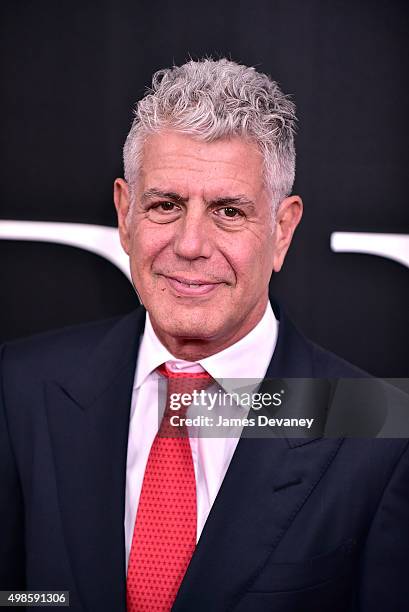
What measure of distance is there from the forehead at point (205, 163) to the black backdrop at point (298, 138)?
0.35m

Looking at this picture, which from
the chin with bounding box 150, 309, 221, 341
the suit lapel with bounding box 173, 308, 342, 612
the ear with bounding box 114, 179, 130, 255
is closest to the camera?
the suit lapel with bounding box 173, 308, 342, 612

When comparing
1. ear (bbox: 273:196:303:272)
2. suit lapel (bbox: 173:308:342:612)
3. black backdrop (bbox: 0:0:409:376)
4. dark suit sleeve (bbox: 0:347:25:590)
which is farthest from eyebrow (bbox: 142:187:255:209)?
dark suit sleeve (bbox: 0:347:25:590)

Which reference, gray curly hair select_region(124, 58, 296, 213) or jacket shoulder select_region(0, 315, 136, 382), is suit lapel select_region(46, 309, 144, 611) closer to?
jacket shoulder select_region(0, 315, 136, 382)

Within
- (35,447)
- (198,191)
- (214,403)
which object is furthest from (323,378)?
A: (35,447)

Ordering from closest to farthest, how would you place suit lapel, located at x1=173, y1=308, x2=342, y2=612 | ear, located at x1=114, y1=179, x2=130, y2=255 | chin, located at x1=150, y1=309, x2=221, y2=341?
suit lapel, located at x1=173, y1=308, x2=342, y2=612 → chin, located at x1=150, y1=309, x2=221, y2=341 → ear, located at x1=114, y1=179, x2=130, y2=255

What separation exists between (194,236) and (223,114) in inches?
10.2

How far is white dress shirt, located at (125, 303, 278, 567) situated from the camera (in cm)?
171

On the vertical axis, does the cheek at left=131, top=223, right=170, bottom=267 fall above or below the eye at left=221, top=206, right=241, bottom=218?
below

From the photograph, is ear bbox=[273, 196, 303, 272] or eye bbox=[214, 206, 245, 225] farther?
ear bbox=[273, 196, 303, 272]

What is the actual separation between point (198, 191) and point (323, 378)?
0.52m

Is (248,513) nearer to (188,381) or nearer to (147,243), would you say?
(188,381)

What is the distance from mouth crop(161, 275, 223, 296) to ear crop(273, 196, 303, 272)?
196 millimetres

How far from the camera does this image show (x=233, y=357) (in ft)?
5.88

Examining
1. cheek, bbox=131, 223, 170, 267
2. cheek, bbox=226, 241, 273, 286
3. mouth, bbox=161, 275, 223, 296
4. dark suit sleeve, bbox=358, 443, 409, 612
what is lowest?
dark suit sleeve, bbox=358, 443, 409, 612
